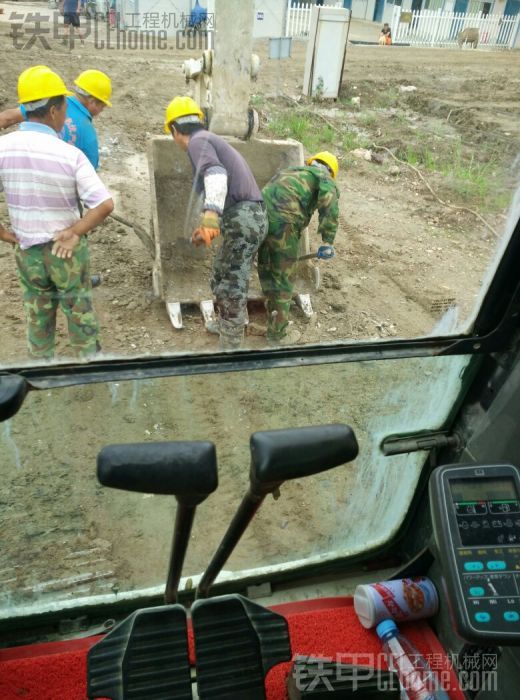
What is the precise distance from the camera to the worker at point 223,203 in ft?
9.92

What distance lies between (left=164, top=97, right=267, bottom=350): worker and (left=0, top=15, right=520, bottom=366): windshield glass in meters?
0.03

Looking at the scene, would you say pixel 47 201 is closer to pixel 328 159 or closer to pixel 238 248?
pixel 238 248

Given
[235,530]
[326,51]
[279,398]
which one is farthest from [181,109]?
[235,530]

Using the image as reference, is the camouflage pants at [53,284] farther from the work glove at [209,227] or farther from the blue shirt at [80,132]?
the work glove at [209,227]

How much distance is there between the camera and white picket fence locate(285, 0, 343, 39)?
1.49m

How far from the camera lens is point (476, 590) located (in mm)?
A: 1092

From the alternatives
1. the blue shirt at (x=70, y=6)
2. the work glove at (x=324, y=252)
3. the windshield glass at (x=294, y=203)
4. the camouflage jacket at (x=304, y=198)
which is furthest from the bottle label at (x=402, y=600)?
the work glove at (x=324, y=252)

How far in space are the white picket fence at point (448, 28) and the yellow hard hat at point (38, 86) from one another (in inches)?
64.5

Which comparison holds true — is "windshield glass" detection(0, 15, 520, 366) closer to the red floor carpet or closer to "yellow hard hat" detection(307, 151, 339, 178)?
"yellow hard hat" detection(307, 151, 339, 178)

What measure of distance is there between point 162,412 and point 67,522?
48 centimetres

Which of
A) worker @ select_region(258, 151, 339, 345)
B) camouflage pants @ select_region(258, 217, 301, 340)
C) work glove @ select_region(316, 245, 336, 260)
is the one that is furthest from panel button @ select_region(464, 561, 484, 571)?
work glove @ select_region(316, 245, 336, 260)

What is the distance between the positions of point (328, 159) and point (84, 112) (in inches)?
58.2

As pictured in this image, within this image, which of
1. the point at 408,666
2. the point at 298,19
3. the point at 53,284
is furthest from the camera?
the point at 53,284

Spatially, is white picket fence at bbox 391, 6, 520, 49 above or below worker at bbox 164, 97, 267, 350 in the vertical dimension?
above
